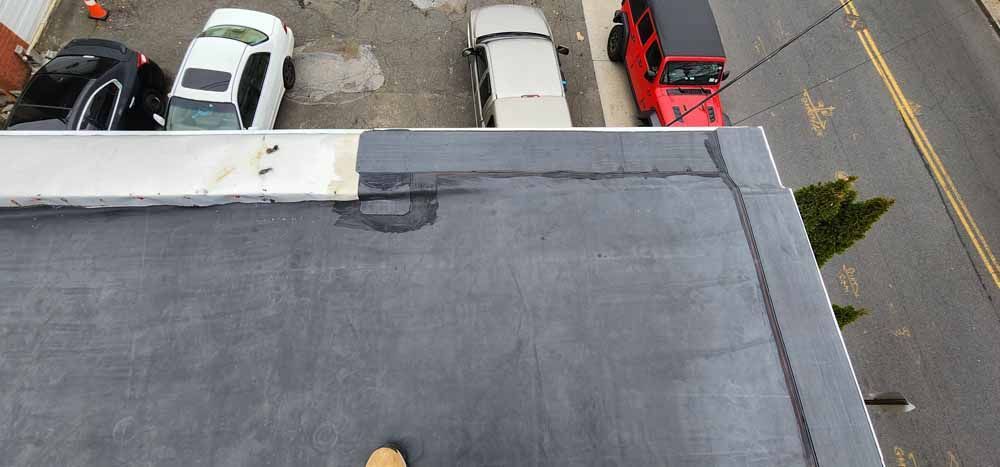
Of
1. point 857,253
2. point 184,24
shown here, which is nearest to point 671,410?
point 857,253

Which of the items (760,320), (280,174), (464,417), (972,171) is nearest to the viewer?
(464,417)

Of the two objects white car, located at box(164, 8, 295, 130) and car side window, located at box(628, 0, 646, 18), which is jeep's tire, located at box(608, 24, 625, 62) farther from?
white car, located at box(164, 8, 295, 130)

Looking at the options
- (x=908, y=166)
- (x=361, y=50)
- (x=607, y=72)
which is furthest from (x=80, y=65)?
(x=908, y=166)

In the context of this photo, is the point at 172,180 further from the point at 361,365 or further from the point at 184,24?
the point at 184,24

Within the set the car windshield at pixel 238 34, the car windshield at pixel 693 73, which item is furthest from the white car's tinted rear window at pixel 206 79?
the car windshield at pixel 693 73

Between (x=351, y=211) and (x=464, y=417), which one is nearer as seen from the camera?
(x=464, y=417)

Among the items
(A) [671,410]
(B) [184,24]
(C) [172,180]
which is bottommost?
(A) [671,410]

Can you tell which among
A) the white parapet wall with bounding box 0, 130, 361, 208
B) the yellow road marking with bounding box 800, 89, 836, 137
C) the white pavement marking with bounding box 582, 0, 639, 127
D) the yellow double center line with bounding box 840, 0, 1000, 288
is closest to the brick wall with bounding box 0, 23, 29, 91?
the white parapet wall with bounding box 0, 130, 361, 208

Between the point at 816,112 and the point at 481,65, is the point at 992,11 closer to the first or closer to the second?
the point at 816,112
